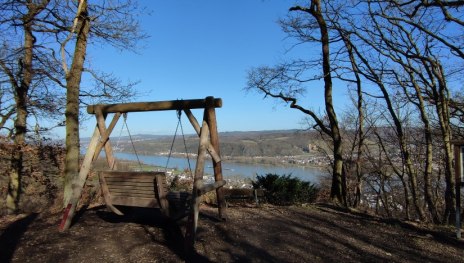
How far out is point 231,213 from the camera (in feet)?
24.5

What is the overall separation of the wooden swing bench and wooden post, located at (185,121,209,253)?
10cm

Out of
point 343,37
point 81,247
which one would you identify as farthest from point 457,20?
point 81,247

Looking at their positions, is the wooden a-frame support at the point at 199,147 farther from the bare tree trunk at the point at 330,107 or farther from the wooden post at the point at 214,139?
the bare tree trunk at the point at 330,107

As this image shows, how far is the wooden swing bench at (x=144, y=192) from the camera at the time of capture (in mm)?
5559

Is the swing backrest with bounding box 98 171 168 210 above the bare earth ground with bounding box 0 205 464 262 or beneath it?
above

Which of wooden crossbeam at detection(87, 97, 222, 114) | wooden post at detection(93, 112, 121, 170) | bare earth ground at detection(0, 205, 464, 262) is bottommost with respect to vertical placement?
bare earth ground at detection(0, 205, 464, 262)

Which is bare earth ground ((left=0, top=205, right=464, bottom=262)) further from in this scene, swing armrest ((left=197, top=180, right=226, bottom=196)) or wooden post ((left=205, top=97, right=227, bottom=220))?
swing armrest ((left=197, top=180, right=226, bottom=196))

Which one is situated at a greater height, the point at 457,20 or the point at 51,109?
the point at 457,20

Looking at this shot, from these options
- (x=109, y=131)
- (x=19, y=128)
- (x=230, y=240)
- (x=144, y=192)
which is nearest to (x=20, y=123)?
(x=19, y=128)

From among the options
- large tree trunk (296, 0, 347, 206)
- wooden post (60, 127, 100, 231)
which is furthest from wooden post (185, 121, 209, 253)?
large tree trunk (296, 0, 347, 206)

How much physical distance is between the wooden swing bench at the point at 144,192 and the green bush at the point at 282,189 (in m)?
6.36

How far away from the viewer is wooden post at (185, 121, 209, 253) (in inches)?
200

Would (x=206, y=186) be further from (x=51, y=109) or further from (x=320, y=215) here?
(x=51, y=109)

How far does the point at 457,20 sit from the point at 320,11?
3739 millimetres
